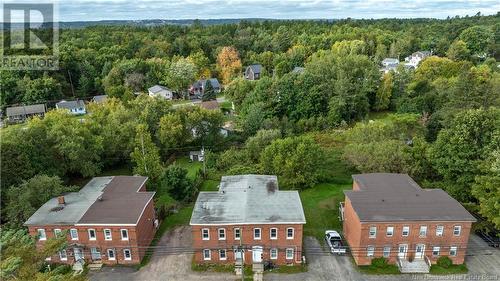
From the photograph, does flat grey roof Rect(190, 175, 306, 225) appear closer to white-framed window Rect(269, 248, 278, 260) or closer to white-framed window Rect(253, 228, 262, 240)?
white-framed window Rect(253, 228, 262, 240)

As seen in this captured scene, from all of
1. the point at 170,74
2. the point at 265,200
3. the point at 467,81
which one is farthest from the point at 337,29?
the point at 265,200

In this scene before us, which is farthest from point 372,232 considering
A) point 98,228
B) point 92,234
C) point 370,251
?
point 92,234

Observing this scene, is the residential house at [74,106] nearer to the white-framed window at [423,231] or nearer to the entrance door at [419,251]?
the entrance door at [419,251]

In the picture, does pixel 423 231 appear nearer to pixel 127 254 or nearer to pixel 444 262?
pixel 444 262

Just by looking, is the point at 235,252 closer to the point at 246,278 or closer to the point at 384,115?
the point at 246,278

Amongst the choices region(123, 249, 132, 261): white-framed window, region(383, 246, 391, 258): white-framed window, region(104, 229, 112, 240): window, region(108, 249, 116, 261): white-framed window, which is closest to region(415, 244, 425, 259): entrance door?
region(383, 246, 391, 258): white-framed window

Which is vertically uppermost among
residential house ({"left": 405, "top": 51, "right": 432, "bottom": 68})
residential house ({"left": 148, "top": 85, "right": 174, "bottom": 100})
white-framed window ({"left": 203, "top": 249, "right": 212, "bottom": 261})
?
residential house ({"left": 405, "top": 51, "right": 432, "bottom": 68})
